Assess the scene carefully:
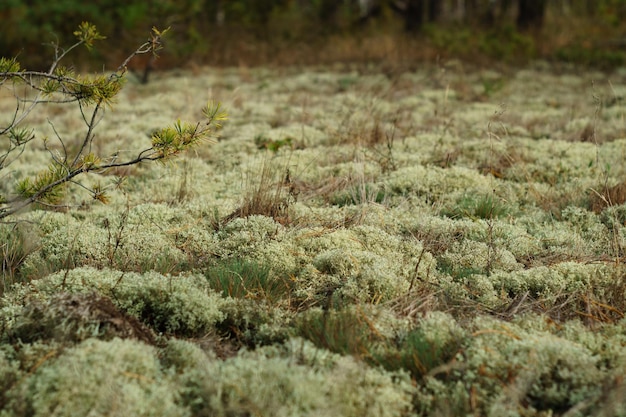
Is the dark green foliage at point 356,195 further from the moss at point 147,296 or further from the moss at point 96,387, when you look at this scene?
the moss at point 96,387

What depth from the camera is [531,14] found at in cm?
1820

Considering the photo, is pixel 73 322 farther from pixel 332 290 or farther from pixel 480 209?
pixel 480 209

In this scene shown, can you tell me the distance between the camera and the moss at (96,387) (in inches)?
91.8

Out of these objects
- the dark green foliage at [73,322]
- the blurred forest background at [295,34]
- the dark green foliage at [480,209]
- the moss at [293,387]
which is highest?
the blurred forest background at [295,34]

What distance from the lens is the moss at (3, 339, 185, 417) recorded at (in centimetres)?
233

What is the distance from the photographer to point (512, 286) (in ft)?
11.9

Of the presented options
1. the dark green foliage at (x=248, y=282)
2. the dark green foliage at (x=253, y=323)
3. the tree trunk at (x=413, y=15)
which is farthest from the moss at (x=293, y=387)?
the tree trunk at (x=413, y=15)

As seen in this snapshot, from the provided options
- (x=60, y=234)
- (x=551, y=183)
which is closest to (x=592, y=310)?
(x=551, y=183)

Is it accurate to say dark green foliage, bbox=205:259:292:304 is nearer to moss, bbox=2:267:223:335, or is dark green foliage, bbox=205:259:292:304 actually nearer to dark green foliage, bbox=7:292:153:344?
moss, bbox=2:267:223:335

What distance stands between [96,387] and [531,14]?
1851 centimetres

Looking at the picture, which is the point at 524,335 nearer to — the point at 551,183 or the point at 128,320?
the point at 128,320

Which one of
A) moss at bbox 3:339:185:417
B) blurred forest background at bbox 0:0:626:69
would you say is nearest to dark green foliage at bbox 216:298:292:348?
moss at bbox 3:339:185:417

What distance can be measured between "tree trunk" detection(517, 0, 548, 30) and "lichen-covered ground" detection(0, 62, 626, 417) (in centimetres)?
1211

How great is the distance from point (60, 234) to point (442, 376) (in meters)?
2.90
